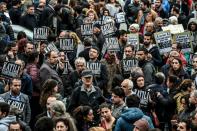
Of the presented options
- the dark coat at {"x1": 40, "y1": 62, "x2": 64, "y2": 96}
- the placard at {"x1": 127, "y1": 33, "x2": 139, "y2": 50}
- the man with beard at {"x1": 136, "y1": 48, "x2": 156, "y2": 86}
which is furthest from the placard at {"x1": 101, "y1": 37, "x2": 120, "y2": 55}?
the dark coat at {"x1": 40, "y1": 62, "x2": 64, "y2": 96}

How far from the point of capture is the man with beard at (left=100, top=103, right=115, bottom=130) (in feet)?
52.1

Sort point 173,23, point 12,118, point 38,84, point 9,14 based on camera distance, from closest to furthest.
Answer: point 12,118 → point 38,84 → point 173,23 → point 9,14

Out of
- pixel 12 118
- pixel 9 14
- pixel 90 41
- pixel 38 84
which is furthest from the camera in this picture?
pixel 9 14

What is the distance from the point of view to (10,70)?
719 inches

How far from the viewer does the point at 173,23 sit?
2397 cm

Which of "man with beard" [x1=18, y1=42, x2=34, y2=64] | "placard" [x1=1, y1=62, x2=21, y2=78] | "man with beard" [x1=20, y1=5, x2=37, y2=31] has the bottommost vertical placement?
"placard" [x1=1, y1=62, x2=21, y2=78]

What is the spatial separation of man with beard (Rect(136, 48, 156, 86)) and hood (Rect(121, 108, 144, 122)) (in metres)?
3.65

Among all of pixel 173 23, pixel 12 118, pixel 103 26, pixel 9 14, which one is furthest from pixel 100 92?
pixel 9 14

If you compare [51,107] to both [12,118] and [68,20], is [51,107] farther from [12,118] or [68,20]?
[68,20]

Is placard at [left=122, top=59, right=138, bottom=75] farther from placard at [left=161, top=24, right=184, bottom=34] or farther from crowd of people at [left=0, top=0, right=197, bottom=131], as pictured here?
placard at [left=161, top=24, right=184, bottom=34]

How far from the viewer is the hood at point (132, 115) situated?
15230mm

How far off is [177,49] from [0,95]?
5.59m

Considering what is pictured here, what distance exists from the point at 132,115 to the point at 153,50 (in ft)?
20.9

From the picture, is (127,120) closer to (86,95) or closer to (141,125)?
(141,125)
